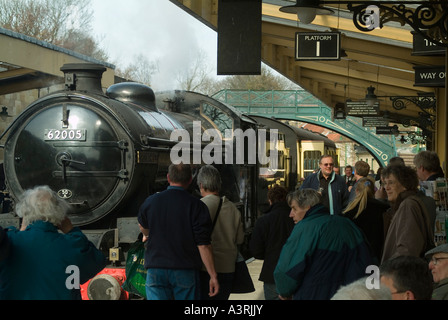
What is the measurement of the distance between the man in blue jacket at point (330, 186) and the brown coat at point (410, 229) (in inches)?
152

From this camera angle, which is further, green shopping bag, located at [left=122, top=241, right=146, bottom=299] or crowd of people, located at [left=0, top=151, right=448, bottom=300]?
green shopping bag, located at [left=122, top=241, right=146, bottom=299]

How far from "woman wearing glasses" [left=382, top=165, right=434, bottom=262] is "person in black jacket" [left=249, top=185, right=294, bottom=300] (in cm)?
116

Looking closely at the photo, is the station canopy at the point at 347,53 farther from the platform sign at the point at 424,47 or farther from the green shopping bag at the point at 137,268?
the green shopping bag at the point at 137,268

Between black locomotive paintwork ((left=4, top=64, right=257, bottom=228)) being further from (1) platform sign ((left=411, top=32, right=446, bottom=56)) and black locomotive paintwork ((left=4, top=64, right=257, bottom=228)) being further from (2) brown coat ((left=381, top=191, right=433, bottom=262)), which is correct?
(2) brown coat ((left=381, top=191, right=433, bottom=262))

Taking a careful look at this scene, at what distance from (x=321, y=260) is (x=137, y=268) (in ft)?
7.92

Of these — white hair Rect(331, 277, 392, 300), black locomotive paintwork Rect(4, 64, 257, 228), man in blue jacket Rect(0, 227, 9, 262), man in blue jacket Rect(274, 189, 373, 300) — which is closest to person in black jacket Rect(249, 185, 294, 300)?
man in blue jacket Rect(274, 189, 373, 300)

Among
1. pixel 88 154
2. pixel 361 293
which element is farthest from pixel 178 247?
pixel 88 154

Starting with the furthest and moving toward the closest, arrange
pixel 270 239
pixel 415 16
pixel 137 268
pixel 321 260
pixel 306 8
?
1. pixel 306 8
2. pixel 415 16
3. pixel 137 268
4. pixel 270 239
5. pixel 321 260

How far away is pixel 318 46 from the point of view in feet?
27.8

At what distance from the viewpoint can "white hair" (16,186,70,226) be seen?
3773mm

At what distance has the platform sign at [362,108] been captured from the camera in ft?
50.4

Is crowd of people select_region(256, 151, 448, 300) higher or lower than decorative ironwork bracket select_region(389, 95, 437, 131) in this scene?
lower

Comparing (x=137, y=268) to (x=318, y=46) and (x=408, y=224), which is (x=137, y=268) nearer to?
(x=408, y=224)
